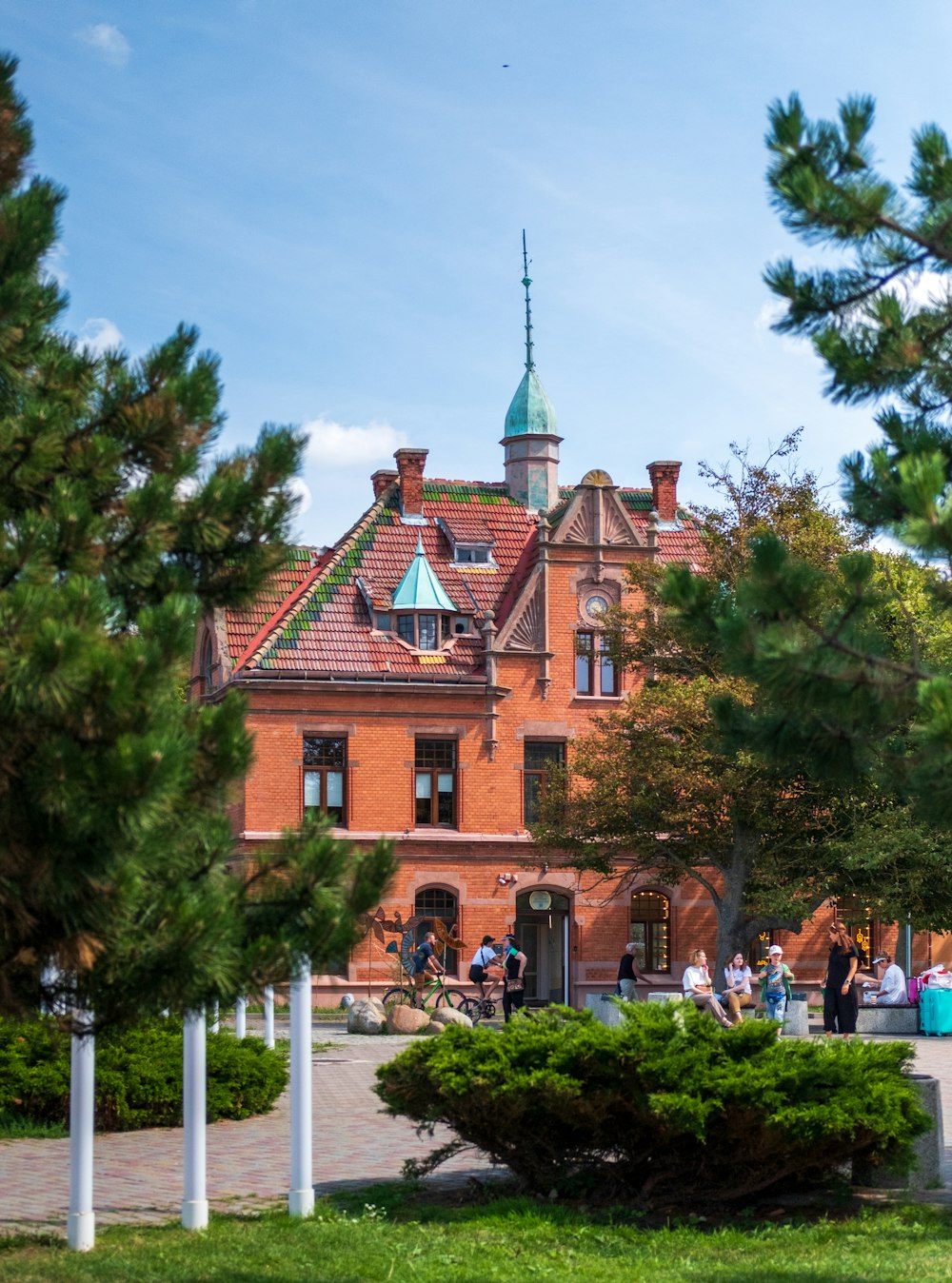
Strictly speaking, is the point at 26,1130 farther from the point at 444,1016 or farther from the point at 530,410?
the point at 530,410

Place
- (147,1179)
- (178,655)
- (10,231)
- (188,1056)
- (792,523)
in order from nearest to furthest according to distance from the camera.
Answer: (178,655) < (10,231) < (188,1056) < (147,1179) < (792,523)

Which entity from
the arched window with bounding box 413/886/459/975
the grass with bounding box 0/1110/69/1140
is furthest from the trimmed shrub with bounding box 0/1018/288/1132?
the arched window with bounding box 413/886/459/975

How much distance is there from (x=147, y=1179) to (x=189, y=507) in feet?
21.3

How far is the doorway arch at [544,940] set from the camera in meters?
42.0

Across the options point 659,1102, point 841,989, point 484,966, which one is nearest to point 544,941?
point 484,966

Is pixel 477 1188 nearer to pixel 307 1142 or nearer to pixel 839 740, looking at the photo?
pixel 307 1142

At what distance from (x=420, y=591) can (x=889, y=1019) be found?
16.3m

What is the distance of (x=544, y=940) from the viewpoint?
139ft

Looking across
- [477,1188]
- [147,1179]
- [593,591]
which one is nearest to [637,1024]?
[477,1188]

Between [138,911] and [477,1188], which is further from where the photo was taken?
[477,1188]

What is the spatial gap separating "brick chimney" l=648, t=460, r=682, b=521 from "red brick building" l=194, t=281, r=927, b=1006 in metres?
2.96

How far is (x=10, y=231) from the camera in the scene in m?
7.53

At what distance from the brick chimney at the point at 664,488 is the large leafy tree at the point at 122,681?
3868 centimetres

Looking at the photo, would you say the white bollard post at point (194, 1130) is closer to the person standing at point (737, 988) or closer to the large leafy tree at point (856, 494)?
the large leafy tree at point (856, 494)
